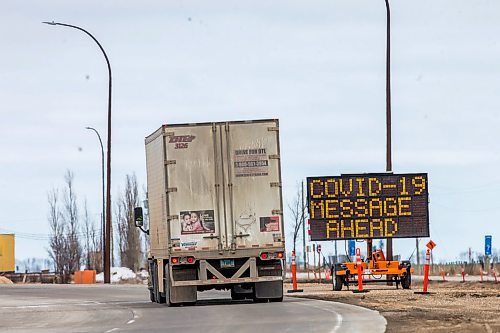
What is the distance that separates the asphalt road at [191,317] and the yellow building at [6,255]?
6276cm

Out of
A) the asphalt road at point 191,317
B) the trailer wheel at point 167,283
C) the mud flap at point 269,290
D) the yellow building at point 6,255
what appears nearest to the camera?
the asphalt road at point 191,317

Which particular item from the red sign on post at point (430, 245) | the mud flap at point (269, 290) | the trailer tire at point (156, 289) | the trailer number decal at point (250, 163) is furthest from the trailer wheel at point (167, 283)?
the red sign on post at point (430, 245)

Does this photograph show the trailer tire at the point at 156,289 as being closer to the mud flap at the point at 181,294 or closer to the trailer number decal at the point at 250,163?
the mud flap at the point at 181,294

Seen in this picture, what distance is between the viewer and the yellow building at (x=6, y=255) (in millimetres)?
101188

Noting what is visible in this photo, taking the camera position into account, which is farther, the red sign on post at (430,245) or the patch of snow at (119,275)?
the patch of snow at (119,275)

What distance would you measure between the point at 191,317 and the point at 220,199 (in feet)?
17.6

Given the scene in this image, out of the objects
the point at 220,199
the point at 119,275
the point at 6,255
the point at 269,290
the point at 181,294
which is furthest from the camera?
the point at 6,255

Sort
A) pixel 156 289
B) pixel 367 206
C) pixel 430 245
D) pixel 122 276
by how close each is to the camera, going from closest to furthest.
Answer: pixel 156 289 < pixel 430 245 < pixel 367 206 < pixel 122 276

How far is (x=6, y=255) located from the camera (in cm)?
10200

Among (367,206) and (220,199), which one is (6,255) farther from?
(220,199)

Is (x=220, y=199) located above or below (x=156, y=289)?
above

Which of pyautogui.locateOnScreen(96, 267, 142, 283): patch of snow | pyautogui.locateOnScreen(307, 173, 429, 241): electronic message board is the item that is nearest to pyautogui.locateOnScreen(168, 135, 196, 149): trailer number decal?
pyautogui.locateOnScreen(307, 173, 429, 241): electronic message board

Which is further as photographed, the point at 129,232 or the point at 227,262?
the point at 129,232

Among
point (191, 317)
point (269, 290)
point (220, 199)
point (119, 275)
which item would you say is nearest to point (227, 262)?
point (269, 290)
